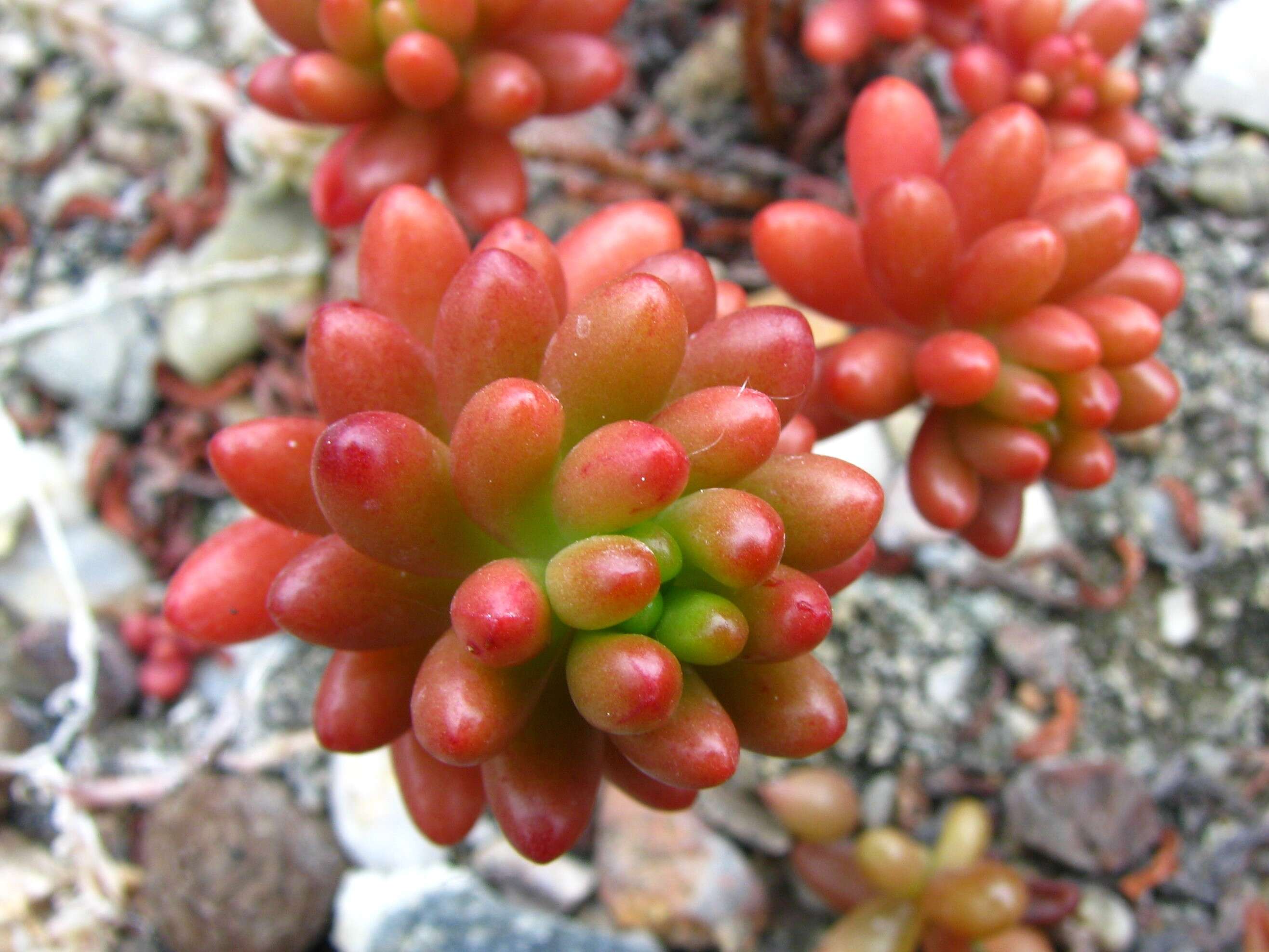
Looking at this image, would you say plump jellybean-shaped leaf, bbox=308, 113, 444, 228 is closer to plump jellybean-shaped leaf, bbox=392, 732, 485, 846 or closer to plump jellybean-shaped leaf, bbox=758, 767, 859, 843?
plump jellybean-shaped leaf, bbox=392, 732, 485, 846

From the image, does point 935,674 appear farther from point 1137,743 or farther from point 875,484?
point 875,484

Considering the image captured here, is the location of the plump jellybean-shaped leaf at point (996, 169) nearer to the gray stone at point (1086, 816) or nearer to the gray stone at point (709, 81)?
the gray stone at point (1086, 816)

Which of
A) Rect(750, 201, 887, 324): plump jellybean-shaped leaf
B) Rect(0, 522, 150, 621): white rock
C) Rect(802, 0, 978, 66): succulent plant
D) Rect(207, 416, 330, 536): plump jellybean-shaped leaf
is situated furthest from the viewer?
Rect(0, 522, 150, 621): white rock

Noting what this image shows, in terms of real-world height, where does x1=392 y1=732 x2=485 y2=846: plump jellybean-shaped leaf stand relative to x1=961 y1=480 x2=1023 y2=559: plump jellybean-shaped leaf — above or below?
below

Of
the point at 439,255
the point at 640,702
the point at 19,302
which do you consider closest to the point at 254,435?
the point at 439,255

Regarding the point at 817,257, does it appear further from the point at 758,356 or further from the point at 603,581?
the point at 603,581

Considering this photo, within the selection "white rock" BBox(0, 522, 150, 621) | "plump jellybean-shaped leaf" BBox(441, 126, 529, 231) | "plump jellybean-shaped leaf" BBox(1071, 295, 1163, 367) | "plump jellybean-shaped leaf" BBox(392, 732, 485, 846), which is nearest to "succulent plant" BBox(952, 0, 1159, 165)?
"plump jellybean-shaped leaf" BBox(1071, 295, 1163, 367)
